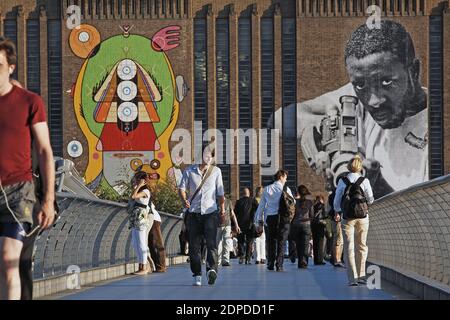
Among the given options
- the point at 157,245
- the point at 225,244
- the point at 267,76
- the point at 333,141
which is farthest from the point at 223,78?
the point at 157,245

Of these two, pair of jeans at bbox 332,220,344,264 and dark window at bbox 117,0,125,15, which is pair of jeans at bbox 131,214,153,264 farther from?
dark window at bbox 117,0,125,15

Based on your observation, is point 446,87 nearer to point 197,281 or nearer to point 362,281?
point 362,281

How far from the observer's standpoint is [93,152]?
8138 cm

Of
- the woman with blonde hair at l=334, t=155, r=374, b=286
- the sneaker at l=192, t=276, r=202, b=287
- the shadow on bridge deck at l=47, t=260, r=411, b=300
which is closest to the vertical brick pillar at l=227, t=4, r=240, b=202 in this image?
the shadow on bridge deck at l=47, t=260, r=411, b=300

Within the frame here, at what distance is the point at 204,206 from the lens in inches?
626

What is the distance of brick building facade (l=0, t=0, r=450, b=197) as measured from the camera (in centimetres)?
8131

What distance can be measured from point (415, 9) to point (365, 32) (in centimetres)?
368

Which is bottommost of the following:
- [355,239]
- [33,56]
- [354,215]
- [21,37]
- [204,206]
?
[355,239]

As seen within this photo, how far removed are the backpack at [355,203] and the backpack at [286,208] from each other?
5561 mm

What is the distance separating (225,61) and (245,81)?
1893 mm

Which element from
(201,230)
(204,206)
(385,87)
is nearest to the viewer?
(204,206)

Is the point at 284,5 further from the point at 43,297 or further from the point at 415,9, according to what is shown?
the point at 43,297

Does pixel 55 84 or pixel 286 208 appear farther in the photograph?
pixel 55 84
